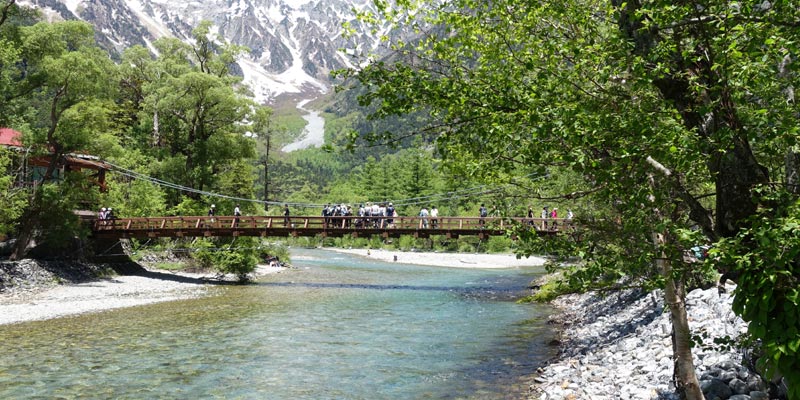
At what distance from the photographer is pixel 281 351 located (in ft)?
49.3

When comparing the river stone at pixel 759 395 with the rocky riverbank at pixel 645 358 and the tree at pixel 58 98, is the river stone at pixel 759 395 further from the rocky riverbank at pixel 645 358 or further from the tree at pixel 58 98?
the tree at pixel 58 98

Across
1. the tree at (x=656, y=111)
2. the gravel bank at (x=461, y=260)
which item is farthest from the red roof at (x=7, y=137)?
the gravel bank at (x=461, y=260)

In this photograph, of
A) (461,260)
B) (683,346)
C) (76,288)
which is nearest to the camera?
(683,346)

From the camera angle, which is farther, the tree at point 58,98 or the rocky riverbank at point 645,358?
the tree at point 58,98

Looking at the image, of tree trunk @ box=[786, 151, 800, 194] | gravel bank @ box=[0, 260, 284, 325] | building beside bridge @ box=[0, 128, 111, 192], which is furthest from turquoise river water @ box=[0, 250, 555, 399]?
building beside bridge @ box=[0, 128, 111, 192]

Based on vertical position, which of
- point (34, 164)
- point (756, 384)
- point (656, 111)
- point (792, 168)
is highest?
point (34, 164)

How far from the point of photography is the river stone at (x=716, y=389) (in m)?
8.08

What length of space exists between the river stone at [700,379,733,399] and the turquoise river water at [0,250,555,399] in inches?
133

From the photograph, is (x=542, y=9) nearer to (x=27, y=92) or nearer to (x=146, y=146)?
(x=27, y=92)

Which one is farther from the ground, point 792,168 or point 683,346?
point 792,168

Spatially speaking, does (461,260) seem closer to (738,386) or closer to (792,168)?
(738,386)

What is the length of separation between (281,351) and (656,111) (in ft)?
40.5

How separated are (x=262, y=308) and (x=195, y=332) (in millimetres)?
5497

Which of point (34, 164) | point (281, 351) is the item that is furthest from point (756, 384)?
point (34, 164)
